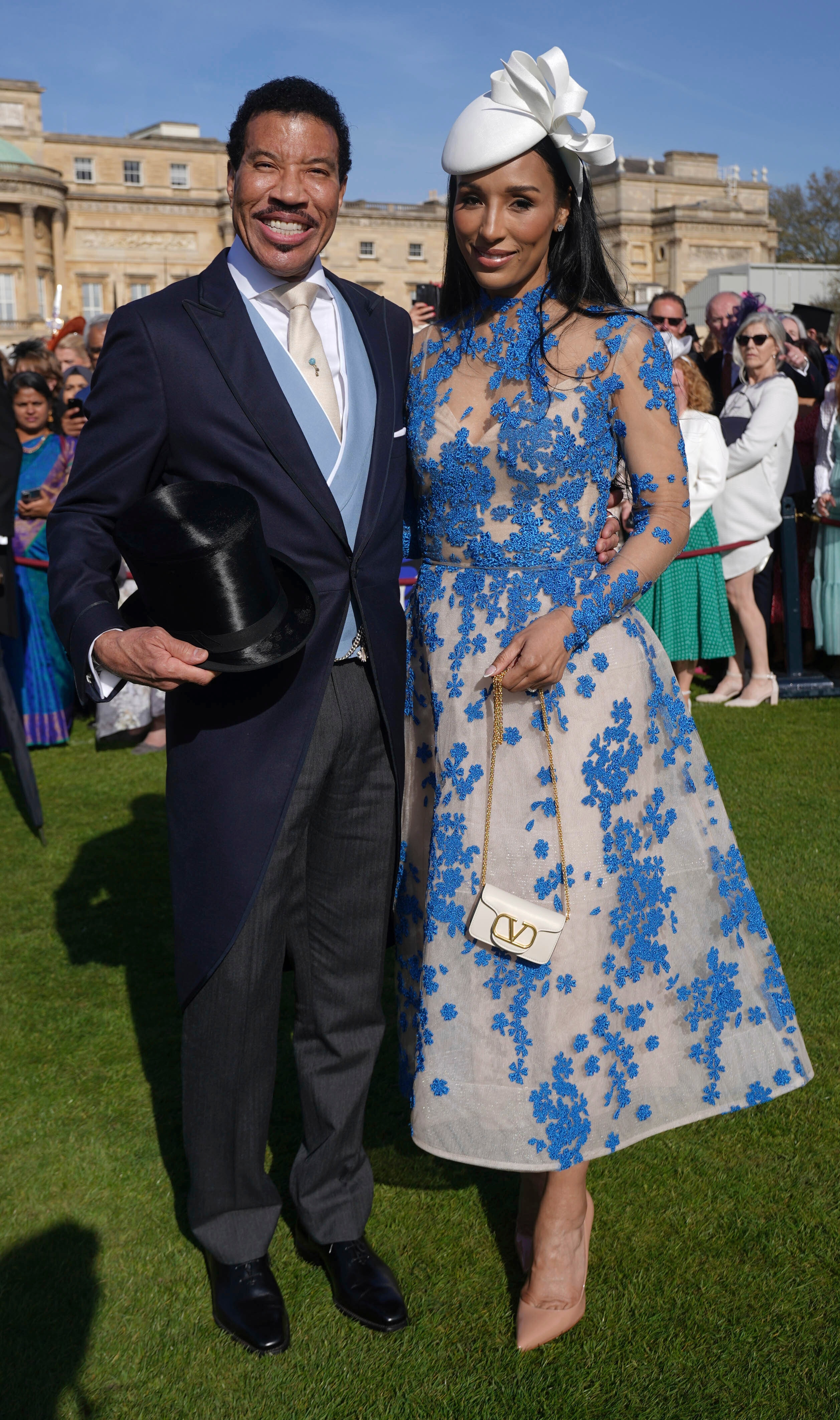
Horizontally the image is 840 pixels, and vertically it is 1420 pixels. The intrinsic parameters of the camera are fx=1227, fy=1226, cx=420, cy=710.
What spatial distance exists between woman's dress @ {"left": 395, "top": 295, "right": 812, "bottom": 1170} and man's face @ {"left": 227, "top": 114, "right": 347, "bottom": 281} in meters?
0.39

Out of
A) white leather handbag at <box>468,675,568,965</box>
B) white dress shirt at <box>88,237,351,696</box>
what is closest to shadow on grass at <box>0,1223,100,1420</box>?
white leather handbag at <box>468,675,568,965</box>

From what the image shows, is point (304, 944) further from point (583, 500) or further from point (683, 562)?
point (683, 562)

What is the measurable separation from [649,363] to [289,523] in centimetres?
79

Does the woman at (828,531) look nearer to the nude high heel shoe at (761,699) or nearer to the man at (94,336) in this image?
the nude high heel shoe at (761,699)

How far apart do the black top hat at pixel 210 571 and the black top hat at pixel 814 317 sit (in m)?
11.2

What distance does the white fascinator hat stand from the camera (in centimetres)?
240

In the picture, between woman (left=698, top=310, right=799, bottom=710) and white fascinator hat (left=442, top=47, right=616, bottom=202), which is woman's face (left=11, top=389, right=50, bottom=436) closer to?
woman (left=698, top=310, right=799, bottom=710)

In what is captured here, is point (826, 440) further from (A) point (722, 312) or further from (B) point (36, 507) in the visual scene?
(B) point (36, 507)

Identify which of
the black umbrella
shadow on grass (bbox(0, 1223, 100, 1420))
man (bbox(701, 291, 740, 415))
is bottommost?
shadow on grass (bbox(0, 1223, 100, 1420))

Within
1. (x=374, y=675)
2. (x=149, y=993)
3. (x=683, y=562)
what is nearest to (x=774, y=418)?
(x=683, y=562)

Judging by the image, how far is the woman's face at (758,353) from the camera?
841cm

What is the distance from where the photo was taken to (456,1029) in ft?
8.46

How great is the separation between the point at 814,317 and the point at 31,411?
805cm

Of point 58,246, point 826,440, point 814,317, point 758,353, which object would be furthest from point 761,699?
point 58,246
